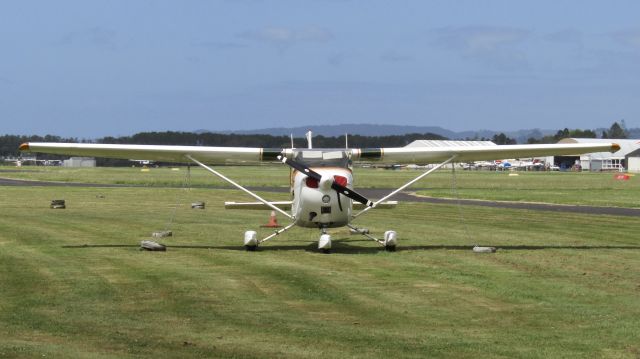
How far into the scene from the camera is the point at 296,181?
2044cm

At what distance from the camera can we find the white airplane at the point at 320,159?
64.5 feet

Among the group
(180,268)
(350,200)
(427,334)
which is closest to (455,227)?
(350,200)

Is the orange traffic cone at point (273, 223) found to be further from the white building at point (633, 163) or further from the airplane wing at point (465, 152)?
the white building at point (633, 163)

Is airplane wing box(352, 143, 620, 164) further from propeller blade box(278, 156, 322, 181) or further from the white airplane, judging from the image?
propeller blade box(278, 156, 322, 181)

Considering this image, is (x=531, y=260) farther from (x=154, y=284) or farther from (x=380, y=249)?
(x=154, y=284)

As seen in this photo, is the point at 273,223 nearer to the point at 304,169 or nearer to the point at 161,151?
the point at 161,151

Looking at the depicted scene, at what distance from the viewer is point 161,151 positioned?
2194cm

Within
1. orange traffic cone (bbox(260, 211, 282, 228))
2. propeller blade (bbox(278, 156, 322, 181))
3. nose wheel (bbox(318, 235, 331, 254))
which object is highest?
propeller blade (bbox(278, 156, 322, 181))

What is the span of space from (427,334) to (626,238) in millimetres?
15516

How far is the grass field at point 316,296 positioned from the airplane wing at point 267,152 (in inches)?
81.0

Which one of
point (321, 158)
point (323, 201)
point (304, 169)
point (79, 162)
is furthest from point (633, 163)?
point (304, 169)

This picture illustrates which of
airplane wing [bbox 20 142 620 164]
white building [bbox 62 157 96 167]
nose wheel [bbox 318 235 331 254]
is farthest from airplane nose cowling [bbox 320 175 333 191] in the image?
white building [bbox 62 157 96 167]

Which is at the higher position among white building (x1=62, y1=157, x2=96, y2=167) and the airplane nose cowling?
the airplane nose cowling

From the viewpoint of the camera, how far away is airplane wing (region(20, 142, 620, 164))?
2172cm
